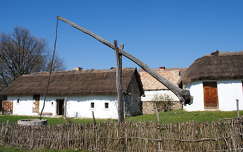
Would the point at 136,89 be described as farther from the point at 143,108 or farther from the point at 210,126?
the point at 210,126

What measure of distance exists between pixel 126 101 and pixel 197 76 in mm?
7004

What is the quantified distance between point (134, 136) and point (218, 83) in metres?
12.7

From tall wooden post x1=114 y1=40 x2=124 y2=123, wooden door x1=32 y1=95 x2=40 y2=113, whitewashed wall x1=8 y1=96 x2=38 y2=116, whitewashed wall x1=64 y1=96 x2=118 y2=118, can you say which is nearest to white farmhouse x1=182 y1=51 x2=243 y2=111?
whitewashed wall x1=64 y1=96 x2=118 y2=118

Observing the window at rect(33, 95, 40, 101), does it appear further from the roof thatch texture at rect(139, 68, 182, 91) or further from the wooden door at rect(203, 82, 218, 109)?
the wooden door at rect(203, 82, 218, 109)

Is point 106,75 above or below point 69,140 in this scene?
above

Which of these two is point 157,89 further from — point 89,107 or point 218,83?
point 218,83

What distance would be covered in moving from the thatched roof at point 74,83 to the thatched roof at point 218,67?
246 inches

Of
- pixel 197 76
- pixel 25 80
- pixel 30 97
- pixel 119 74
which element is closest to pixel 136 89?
pixel 197 76

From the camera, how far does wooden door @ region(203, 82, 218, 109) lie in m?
17.8

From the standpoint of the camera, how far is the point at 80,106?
22344 millimetres

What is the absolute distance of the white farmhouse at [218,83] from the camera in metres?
17.3

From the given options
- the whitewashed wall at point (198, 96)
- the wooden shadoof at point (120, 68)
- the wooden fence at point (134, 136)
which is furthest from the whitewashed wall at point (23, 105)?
the wooden shadoof at point (120, 68)

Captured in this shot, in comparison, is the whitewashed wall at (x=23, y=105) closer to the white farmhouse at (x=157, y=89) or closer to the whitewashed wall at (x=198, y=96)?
the white farmhouse at (x=157, y=89)

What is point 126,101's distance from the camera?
21.7 m
